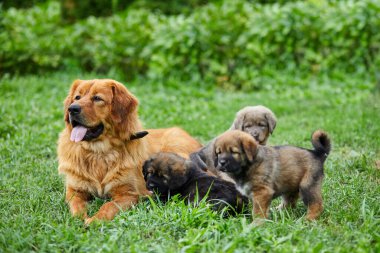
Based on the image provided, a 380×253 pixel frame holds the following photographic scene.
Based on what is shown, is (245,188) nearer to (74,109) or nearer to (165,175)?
(165,175)

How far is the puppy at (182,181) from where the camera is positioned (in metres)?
5.49

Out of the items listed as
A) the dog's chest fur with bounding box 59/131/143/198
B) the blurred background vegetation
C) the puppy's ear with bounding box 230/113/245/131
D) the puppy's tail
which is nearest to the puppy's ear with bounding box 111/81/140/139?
the dog's chest fur with bounding box 59/131/143/198

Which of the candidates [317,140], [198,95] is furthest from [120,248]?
[198,95]

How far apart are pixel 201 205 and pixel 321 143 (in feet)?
4.79

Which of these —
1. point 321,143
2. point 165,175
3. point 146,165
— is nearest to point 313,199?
point 321,143

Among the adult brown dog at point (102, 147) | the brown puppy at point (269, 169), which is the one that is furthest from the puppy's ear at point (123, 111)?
the brown puppy at point (269, 169)

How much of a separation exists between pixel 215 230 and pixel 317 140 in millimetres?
1644

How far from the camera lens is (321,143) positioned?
219 inches

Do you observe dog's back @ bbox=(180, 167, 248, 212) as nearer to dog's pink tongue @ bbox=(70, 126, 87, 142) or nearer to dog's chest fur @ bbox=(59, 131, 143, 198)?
dog's chest fur @ bbox=(59, 131, 143, 198)

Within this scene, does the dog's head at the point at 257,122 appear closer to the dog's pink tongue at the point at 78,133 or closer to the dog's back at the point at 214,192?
the dog's back at the point at 214,192

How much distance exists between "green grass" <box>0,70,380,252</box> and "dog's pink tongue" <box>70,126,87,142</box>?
2.40ft

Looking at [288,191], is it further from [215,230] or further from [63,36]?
[63,36]

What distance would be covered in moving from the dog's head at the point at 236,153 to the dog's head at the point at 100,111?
50.6 inches

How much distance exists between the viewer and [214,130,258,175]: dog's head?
5.22 metres
